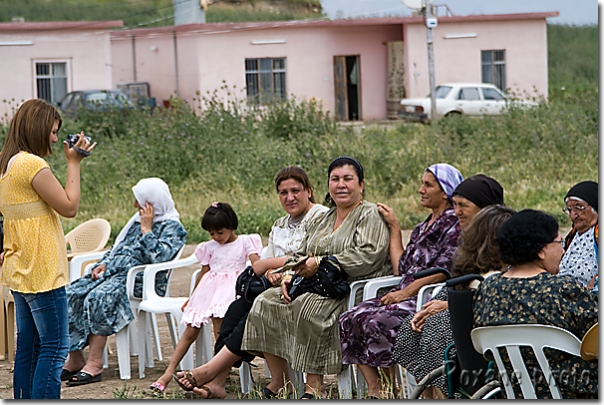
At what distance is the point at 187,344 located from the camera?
4656mm

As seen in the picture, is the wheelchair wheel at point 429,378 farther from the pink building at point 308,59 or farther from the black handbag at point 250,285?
the pink building at point 308,59

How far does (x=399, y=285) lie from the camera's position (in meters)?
4.25

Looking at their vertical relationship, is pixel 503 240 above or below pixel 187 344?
above

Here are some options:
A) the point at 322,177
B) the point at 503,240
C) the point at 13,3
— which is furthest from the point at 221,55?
the point at 503,240

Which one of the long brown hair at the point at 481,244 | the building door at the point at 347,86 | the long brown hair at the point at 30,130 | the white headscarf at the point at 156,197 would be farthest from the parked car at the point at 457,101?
the long brown hair at the point at 30,130

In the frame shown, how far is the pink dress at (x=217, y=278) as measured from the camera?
467 cm

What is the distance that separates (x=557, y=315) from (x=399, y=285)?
1.49m

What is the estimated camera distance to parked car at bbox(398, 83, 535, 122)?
831 inches

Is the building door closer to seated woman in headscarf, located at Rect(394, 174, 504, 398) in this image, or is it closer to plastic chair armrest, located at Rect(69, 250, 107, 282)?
plastic chair armrest, located at Rect(69, 250, 107, 282)

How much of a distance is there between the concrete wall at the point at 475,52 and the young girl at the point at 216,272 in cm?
1929

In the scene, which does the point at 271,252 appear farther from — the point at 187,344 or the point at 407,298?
the point at 407,298

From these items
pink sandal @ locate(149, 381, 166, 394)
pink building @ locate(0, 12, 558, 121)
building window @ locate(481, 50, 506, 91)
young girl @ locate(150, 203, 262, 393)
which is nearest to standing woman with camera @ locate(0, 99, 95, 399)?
pink sandal @ locate(149, 381, 166, 394)

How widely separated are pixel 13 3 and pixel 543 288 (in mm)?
26476

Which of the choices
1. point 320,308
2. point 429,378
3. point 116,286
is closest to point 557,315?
point 429,378
